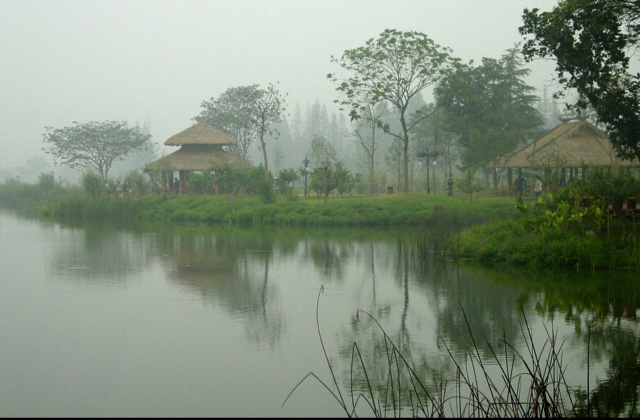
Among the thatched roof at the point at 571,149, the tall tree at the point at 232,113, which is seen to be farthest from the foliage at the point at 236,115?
the thatched roof at the point at 571,149

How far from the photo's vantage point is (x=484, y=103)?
37.0 metres

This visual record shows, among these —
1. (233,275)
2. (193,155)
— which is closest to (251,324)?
(233,275)

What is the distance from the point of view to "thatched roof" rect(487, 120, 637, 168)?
2861 cm

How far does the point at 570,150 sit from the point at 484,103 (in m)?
8.16

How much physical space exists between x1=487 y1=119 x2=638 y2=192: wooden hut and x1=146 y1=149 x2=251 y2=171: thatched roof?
1349cm

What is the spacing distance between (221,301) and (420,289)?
10.00ft

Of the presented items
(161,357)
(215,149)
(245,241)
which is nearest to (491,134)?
(215,149)

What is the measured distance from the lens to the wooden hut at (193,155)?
35.9m

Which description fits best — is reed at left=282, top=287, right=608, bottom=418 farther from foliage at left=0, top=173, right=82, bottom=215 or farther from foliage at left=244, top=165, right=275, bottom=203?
foliage at left=0, top=173, right=82, bottom=215

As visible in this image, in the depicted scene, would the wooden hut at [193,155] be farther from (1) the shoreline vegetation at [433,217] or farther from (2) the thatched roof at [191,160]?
(1) the shoreline vegetation at [433,217]

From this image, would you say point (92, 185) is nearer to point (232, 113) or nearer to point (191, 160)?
point (191, 160)

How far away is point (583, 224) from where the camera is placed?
11898 mm

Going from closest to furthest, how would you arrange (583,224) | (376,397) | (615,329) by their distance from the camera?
(376,397) → (615,329) → (583,224)

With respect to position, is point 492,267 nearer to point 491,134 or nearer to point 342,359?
point 342,359
